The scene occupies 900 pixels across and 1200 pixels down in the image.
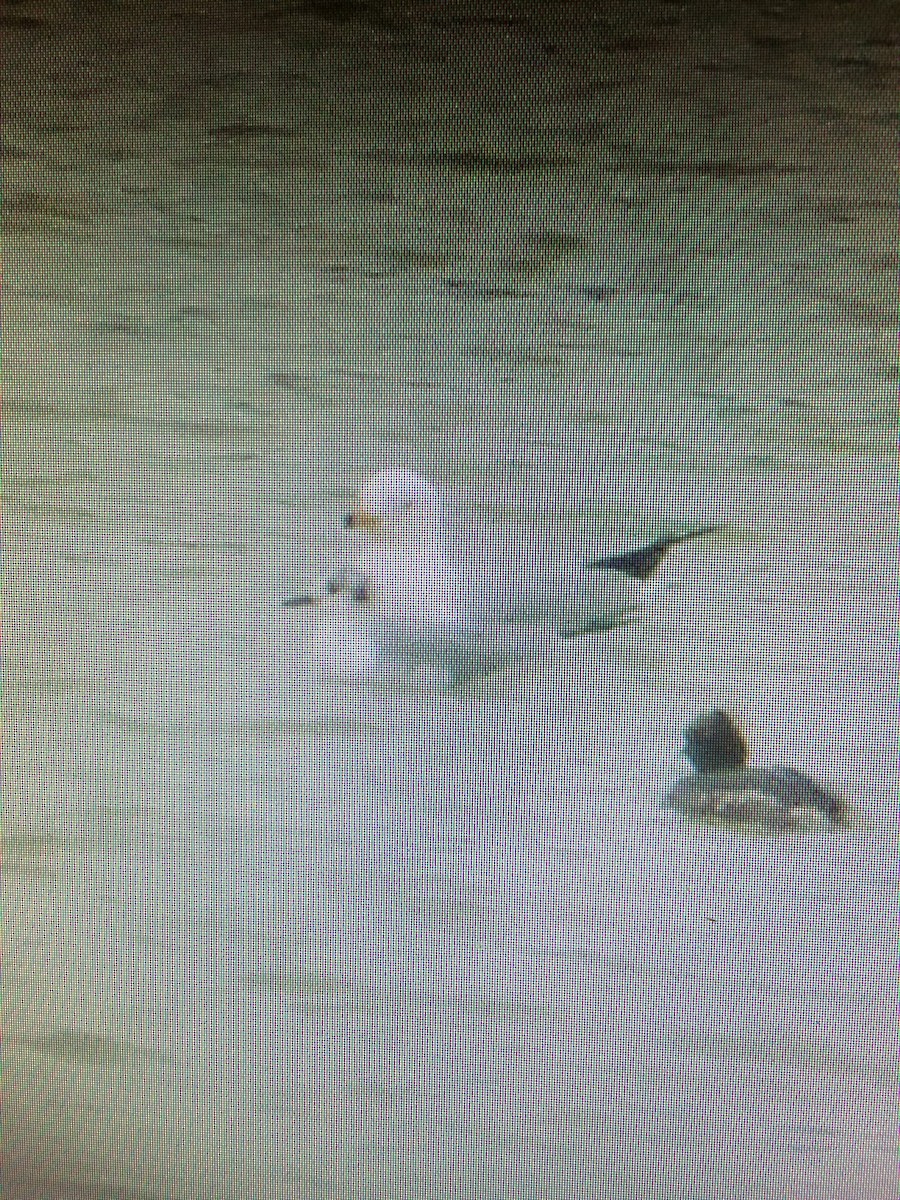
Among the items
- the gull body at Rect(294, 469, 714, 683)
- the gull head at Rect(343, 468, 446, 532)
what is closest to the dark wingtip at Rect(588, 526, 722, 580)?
the gull body at Rect(294, 469, 714, 683)

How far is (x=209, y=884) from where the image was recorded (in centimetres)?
83

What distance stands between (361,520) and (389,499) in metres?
0.02

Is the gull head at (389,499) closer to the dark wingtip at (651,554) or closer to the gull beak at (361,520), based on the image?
the gull beak at (361,520)

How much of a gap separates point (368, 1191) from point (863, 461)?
1.93 ft

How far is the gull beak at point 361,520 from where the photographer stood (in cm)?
80

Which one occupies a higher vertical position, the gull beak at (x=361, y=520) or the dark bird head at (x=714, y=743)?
the gull beak at (x=361, y=520)

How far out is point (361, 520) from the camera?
803mm

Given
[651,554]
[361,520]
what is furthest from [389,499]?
[651,554]

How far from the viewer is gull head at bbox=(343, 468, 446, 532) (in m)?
0.79

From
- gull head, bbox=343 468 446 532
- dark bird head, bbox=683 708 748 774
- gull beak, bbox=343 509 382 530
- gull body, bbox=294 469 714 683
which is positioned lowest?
dark bird head, bbox=683 708 748 774

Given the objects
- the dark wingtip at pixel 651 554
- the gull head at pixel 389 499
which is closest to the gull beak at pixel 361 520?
the gull head at pixel 389 499

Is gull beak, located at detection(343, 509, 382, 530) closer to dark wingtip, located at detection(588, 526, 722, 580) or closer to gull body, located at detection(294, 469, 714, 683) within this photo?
gull body, located at detection(294, 469, 714, 683)

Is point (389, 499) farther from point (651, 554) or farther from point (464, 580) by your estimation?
point (651, 554)

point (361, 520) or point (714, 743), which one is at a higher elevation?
point (361, 520)
